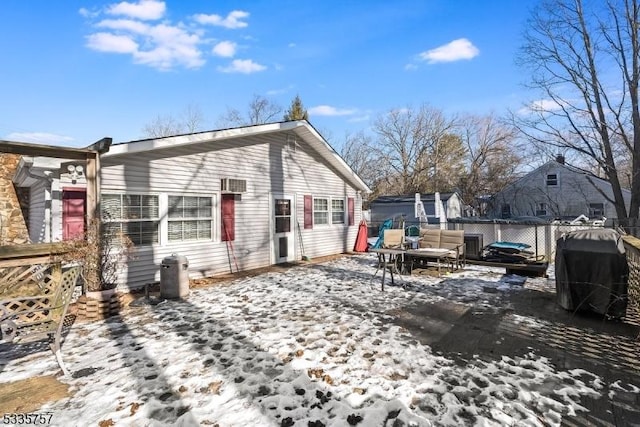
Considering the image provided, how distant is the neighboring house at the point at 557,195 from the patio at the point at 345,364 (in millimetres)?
21362

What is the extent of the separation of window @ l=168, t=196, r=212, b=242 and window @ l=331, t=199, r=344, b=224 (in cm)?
514

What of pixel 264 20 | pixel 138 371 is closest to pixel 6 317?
pixel 138 371

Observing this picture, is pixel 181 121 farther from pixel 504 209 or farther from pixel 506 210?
pixel 506 210

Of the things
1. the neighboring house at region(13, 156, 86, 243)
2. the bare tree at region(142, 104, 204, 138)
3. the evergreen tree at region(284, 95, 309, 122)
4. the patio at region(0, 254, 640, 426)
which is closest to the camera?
the patio at region(0, 254, 640, 426)

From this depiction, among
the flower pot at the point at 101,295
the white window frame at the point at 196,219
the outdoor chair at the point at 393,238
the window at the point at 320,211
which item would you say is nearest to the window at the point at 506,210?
the window at the point at 320,211

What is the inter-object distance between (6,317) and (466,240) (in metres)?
9.94

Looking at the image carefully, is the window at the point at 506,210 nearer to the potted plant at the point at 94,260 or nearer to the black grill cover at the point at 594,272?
the black grill cover at the point at 594,272

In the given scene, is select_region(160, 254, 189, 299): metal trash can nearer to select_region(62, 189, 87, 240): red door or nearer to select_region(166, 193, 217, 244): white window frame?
select_region(166, 193, 217, 244): white window frame

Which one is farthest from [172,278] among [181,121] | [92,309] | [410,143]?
[181,121]

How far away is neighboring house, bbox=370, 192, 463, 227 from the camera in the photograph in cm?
2149

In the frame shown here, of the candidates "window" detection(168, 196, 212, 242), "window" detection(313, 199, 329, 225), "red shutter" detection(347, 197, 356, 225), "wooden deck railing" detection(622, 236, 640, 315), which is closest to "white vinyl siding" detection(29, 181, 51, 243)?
"window" detection(168, 196, 212, 242)

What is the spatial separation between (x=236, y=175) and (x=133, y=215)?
2.84 meters

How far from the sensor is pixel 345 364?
3516 mm

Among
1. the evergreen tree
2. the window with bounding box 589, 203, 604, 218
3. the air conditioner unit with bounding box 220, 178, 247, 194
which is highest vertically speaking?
the evergreen tree
